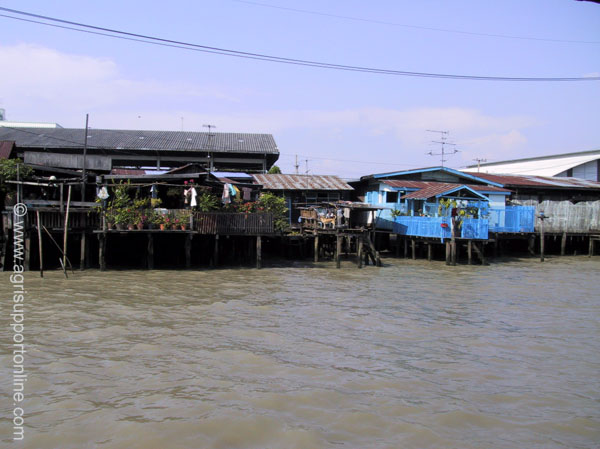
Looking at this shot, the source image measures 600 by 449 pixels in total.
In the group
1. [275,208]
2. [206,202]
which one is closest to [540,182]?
[275,208]

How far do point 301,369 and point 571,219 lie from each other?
992 inches

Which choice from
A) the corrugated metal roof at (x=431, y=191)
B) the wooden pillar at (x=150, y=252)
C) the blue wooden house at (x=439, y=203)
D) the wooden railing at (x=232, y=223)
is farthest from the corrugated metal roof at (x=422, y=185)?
the wooden pillar at (x=150, y=252)

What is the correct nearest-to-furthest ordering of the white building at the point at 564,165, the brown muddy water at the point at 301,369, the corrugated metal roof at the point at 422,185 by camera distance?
the brown muddy water at the point at 301,369, the corrugated metal roof at the point at 422,185, the white building at the point at 564,165

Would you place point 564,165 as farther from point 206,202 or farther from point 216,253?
point 206,202

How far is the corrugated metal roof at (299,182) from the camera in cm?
2648

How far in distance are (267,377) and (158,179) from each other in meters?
13.4

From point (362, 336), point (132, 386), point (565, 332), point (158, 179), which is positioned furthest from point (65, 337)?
point (158, 179)

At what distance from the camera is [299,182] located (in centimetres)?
2755

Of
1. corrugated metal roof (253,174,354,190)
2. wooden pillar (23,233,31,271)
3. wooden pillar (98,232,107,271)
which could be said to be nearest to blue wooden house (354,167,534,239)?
corrugated metal roof (253,174,354,190)

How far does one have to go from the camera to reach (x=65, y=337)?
346 inches

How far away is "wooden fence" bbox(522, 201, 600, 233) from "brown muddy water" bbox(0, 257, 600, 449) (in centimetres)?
1493

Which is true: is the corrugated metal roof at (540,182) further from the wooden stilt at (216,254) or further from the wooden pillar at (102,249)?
the wooden pillar at (102,249)

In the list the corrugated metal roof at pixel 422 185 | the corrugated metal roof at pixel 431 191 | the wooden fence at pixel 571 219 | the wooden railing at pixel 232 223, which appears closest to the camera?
the wooden railing at pixel 232 223

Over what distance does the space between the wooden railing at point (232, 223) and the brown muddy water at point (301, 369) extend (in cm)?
455
